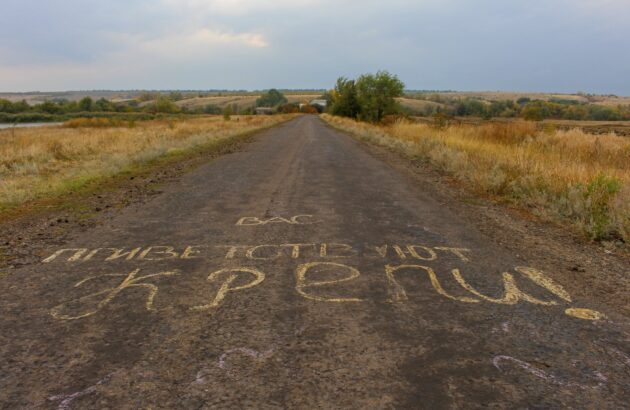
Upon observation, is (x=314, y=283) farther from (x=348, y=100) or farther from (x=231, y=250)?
(x=348, y=100)

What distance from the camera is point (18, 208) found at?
27.2 ft

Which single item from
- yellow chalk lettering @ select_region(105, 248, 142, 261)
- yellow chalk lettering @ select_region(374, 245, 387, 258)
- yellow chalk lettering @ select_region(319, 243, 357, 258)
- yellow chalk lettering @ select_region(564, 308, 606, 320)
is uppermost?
yellow chalk lettering @ select_region(564, 308, 606, 320)

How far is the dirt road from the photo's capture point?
2.60 metres

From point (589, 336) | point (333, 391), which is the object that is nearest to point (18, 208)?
point (333, 391)

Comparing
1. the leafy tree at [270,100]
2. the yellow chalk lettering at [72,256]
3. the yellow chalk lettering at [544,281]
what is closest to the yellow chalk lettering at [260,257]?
the yellow chalk lettering at [72,256]

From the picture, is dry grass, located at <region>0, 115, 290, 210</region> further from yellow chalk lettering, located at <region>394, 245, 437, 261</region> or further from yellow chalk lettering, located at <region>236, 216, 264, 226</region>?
yellow chalk lettering, located at <region>394, 245, 437, 261</region>

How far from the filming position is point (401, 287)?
167 inches

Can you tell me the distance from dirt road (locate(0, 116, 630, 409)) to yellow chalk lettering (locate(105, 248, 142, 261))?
24 millimetres

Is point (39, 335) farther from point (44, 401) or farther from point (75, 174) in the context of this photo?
point (75, 174)

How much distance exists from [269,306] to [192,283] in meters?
0.95

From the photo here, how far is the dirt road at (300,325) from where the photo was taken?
2.60 m

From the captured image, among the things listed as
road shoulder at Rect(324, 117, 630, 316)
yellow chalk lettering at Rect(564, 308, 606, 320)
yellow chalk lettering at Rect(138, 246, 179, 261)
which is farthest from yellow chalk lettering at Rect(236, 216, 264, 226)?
yellow chalk lettering at Rect(564, 308, 606, 320)

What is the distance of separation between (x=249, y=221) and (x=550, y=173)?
6064 mm

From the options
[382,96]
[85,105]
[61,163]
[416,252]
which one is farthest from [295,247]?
[85,105]
